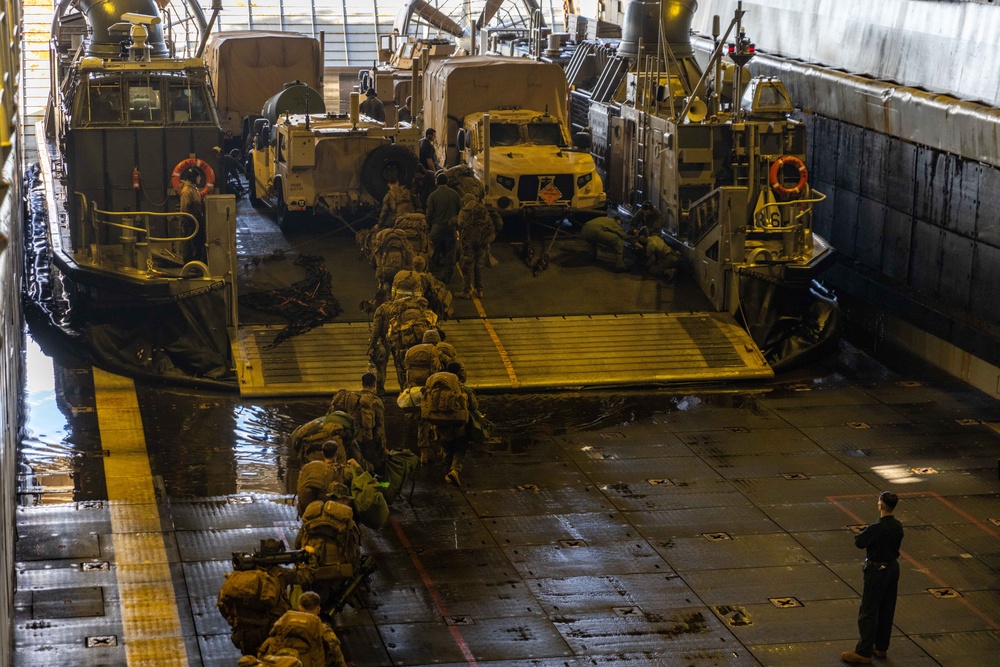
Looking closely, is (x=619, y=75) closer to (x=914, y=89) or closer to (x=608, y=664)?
(x=914, y=89)

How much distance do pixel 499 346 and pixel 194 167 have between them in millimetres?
4194

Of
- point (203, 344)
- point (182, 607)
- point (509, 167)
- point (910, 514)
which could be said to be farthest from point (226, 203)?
point (910, 514)

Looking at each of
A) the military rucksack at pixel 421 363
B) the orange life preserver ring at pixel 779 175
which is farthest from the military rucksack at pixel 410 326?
the orange life preserver ring at pixel 779 175

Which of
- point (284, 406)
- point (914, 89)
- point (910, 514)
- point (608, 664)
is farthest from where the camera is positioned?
point (914, 89)

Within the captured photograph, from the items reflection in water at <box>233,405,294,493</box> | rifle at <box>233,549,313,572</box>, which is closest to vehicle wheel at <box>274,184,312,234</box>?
reflection in water at <box>233,405,294,493</box>

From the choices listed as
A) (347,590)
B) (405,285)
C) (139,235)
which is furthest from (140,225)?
(347,590)

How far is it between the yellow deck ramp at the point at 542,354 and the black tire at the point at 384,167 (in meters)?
2.60

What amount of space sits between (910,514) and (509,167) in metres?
8.21

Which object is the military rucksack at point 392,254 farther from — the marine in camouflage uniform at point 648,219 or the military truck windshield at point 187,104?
the marine in camouflage uniform at point 648,219

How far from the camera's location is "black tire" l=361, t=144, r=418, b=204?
60.3 ft

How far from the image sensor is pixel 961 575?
11141mm

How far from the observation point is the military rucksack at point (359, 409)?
39.4ft

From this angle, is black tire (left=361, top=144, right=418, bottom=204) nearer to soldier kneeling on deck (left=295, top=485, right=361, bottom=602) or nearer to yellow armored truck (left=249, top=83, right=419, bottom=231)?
yellow armored truck (left=249, top=83, right=419, bottom=231)

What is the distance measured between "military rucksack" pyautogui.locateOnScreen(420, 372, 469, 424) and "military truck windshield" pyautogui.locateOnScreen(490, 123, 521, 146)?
7.77 m
